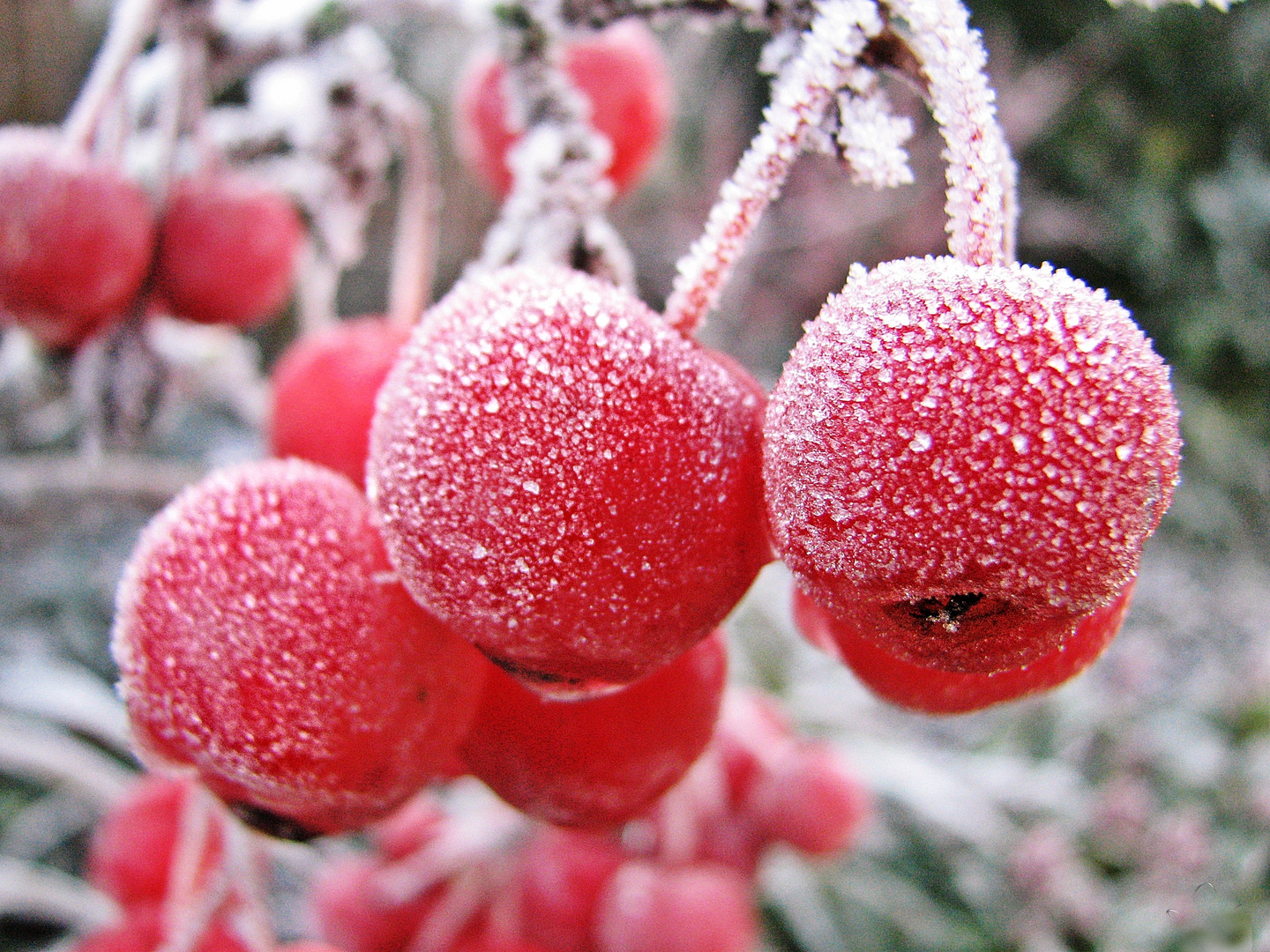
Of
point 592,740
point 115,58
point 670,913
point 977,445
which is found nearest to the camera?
point 977,445

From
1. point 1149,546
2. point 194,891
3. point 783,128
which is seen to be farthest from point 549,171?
point 1149,546

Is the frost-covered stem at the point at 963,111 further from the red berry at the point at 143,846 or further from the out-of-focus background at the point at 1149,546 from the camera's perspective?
the red berry at the point at 143,846

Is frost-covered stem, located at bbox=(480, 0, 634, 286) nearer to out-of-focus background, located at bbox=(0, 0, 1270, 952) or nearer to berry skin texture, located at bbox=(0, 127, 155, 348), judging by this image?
out-of-focus background, located at bbox=(0, 0, 1270, 952)

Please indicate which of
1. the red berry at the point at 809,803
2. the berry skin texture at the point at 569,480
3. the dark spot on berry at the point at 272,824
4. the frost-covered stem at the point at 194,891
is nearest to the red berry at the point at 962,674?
the berry skin texture at the point at 569,480

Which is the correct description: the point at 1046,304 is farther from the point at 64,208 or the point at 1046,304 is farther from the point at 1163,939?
the point at 1163,939

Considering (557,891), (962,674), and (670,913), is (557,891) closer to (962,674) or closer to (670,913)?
(670,913)

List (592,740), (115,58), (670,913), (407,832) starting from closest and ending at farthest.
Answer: (592,740) → (115,58) → (670,913) → (407,832)
